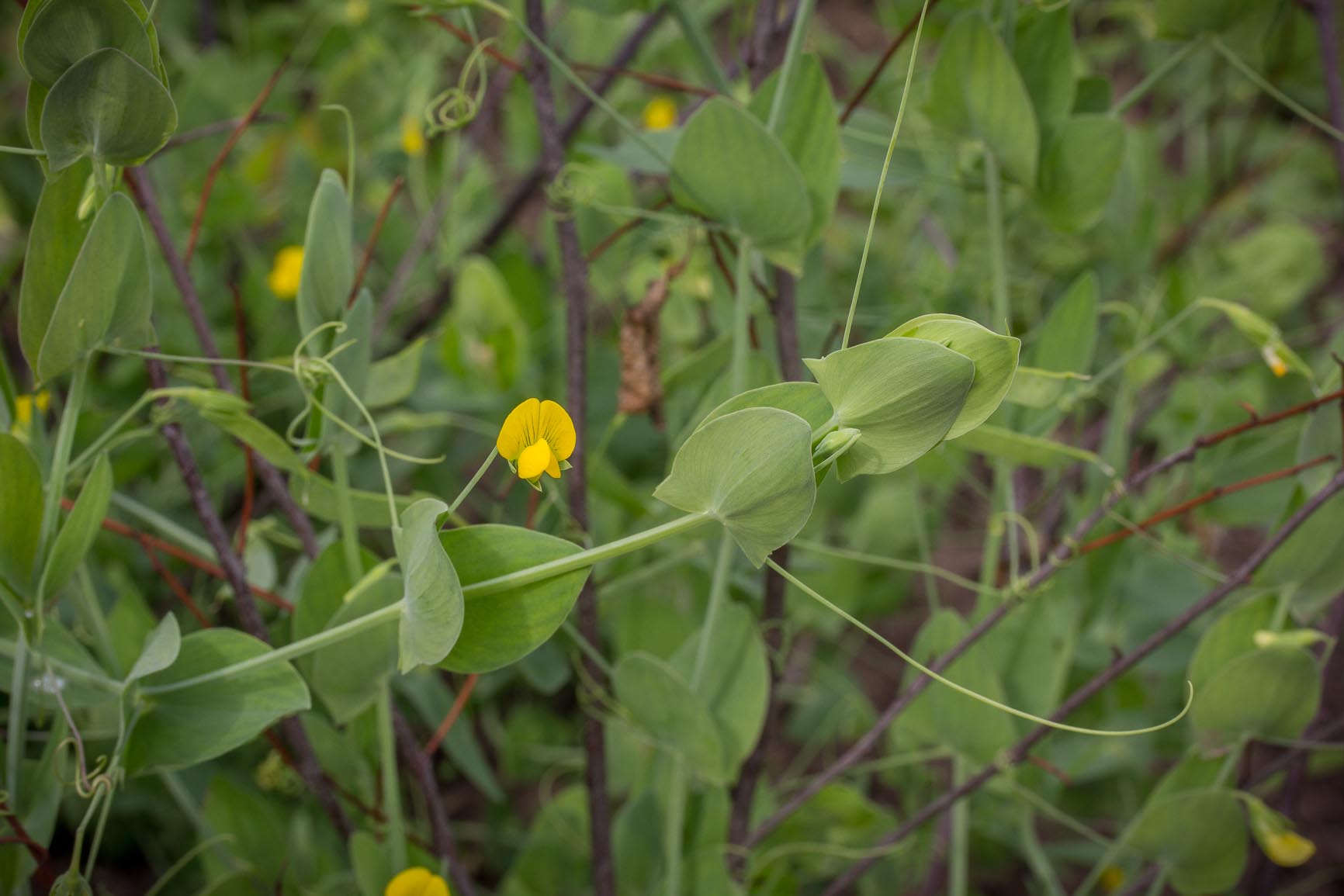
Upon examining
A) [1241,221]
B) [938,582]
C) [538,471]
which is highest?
[538,471]

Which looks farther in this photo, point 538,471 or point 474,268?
point 474,268

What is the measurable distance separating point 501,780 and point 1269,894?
0.59 metres

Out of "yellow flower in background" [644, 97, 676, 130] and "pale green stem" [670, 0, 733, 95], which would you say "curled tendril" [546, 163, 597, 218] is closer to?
"pale green stem" [670, 0, 733, 95]

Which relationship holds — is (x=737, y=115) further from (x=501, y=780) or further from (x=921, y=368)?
(x=501, y=780)

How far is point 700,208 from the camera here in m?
0.48

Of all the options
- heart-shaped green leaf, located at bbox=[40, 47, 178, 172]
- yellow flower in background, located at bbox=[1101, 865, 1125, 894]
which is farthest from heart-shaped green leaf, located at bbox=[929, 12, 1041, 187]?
yellow flower in background, located at bbox=[1101, 865, 1125, 894]

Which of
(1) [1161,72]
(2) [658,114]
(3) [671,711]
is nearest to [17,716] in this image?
(3) [671,711]

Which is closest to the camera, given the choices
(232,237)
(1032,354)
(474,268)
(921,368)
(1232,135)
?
(921,368)

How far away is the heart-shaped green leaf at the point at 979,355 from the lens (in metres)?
0.30

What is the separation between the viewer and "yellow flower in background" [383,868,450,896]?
1.47ft

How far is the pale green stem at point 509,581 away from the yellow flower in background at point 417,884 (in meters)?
0.13

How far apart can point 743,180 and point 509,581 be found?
0.22 m

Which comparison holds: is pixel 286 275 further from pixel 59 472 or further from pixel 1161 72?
pixel 1161 72

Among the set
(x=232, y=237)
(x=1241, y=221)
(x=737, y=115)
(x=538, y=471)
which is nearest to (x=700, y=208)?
(x=737, y=115)
